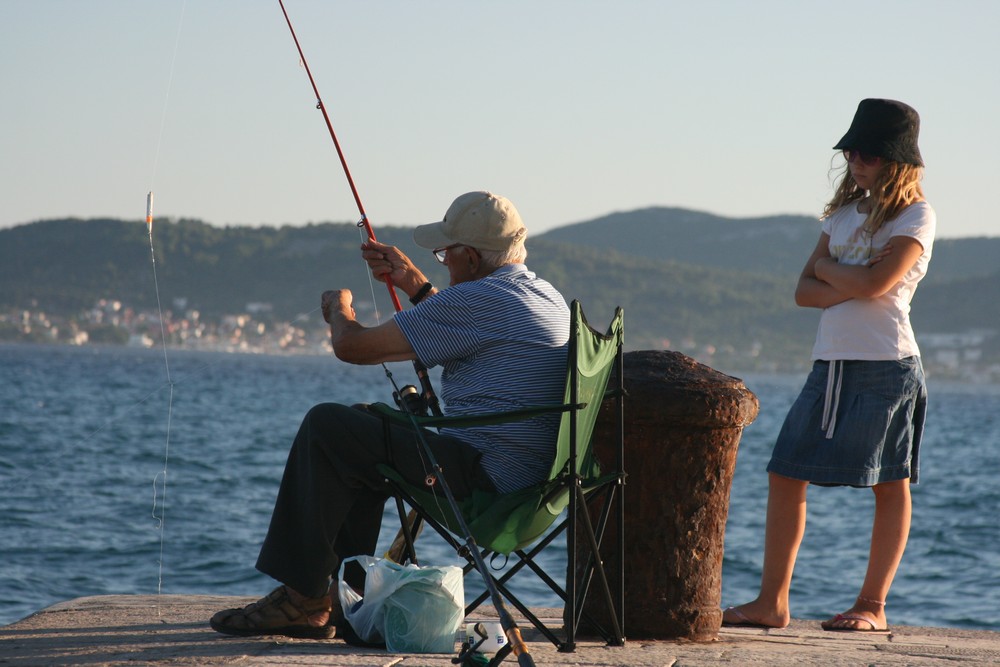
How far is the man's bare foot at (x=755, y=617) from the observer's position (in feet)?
13.8

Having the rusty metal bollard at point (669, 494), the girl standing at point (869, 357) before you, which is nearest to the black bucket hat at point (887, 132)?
the girl standing at point (869, 357)

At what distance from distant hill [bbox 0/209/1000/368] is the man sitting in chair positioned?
739mm

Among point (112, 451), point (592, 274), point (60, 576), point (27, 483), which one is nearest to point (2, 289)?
point (112, 451)

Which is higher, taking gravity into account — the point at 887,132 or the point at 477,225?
the point at 887,132

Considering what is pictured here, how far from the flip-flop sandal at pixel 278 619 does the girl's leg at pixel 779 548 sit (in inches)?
51.9

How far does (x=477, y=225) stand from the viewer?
12.1 ft

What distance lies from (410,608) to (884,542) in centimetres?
148

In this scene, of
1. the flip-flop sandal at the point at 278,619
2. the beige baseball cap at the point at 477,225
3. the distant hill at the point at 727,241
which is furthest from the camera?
the distant hill at the point at 727,241

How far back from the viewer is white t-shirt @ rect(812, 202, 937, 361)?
398 cm

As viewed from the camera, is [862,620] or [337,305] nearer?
[337,305]

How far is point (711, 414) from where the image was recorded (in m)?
3.86

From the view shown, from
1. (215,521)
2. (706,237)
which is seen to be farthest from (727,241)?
(215,521)

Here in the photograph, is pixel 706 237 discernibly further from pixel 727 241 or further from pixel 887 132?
pixel 887 132

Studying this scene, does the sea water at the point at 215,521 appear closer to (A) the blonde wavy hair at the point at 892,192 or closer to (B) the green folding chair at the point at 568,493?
(B) the green folding chair at the point at 568,493
